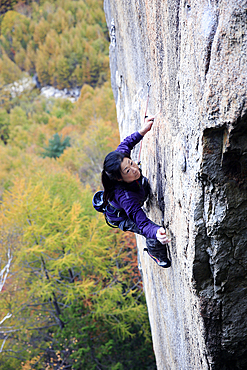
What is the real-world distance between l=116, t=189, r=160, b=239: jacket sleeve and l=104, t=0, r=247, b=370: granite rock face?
17 centimetres

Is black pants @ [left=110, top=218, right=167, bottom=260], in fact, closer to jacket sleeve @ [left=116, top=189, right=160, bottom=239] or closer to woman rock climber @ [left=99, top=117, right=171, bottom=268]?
woman rock climber @ [left=99, top=117, right=171, bottom=268]

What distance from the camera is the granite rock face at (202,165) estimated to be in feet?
4.27

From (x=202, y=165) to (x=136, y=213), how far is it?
29.1 inches

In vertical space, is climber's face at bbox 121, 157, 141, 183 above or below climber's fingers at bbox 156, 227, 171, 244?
above

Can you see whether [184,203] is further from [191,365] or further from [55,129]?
[55,129]

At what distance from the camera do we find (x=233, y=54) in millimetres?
1259

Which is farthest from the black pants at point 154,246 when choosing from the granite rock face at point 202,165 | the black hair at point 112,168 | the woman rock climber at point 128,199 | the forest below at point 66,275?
the forest below at point 66,275

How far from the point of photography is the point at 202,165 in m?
1.49

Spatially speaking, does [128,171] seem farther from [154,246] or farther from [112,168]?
[154,246]

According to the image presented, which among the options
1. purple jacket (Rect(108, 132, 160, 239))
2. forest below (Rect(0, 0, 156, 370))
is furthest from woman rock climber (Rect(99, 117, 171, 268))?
forest below (Rect(0, 0, 156, 370))

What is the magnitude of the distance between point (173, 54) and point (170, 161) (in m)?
0.66

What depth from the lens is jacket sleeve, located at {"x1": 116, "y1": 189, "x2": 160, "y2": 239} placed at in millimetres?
2010

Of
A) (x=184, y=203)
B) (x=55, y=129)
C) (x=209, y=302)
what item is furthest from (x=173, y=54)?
(x=55, y=129)

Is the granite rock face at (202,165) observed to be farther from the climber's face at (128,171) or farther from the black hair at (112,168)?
the black hair at (112,168)
